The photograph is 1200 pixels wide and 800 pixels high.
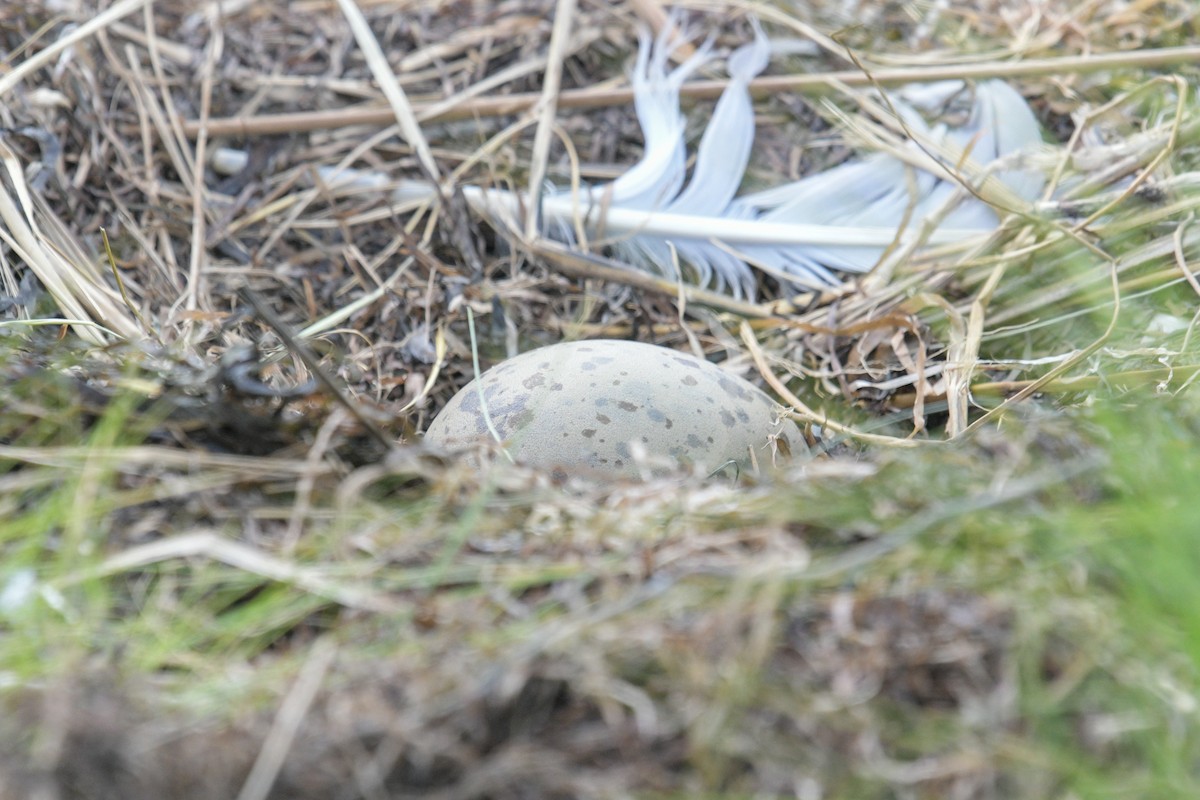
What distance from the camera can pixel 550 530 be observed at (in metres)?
1.55

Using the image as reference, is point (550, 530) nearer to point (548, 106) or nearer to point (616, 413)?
point (616, 413)

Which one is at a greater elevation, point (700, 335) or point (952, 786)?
point (952, 786)

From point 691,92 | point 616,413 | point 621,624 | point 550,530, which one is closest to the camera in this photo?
point 621,624

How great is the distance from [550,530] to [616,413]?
2.20 ft

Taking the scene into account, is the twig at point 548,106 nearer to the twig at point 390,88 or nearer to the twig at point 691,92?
the twig at point 691,92

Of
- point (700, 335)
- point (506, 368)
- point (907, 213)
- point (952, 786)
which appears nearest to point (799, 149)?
point (907, 213)

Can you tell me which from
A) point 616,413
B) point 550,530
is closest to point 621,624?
point 550,530

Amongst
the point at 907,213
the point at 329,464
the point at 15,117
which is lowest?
the point at 907,213

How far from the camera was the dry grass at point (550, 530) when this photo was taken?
45.5 inches

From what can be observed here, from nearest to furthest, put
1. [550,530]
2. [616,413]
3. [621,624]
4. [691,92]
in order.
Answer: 1. [621,624]
2. [550,530]
3. [616,413]
4. [691,92]

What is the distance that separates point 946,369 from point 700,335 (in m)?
0.70

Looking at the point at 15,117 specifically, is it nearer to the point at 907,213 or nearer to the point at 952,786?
the point at 907,213

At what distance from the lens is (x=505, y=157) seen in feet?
10.7

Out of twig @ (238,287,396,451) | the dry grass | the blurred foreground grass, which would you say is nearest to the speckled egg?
the dry grass
